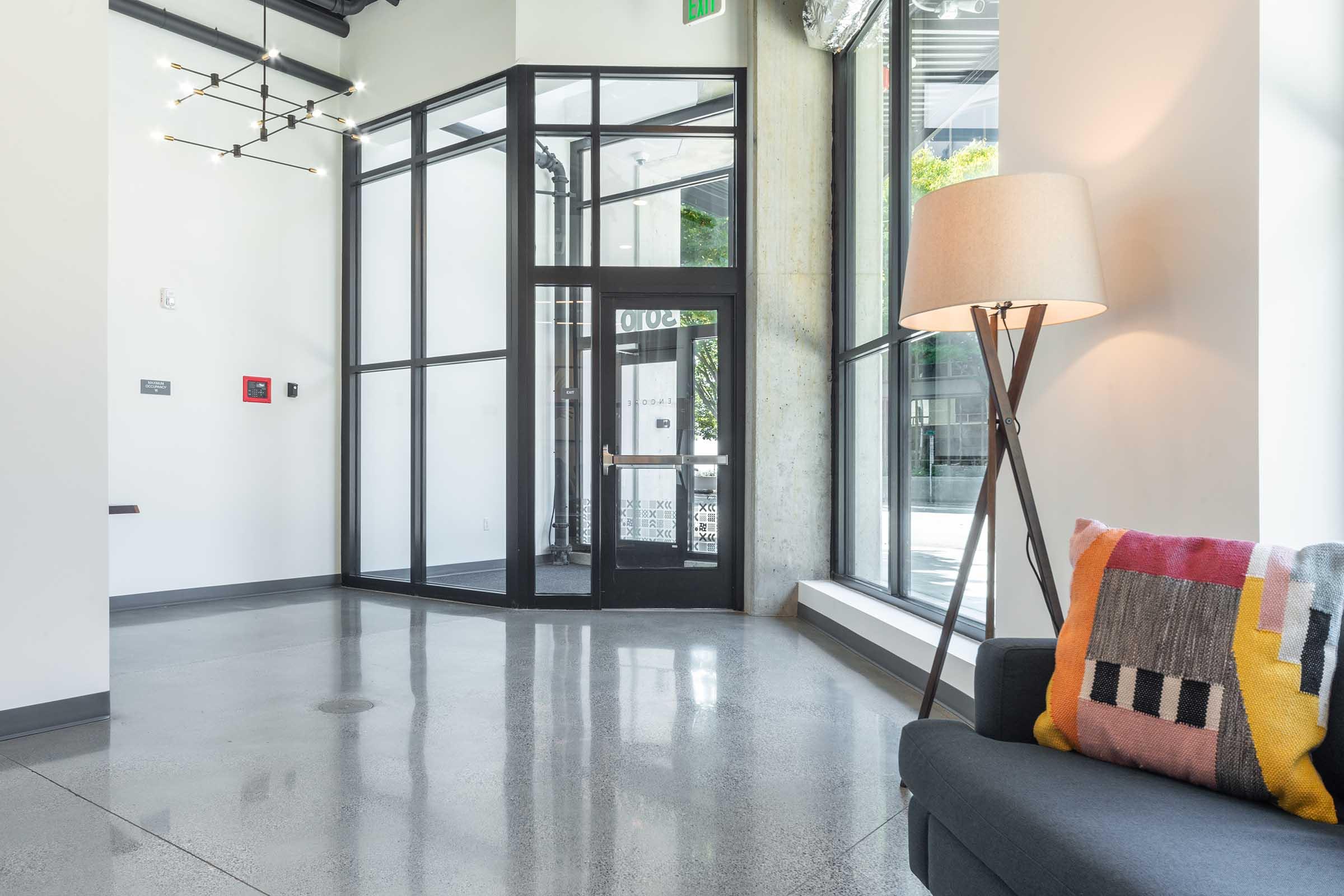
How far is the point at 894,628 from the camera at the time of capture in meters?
4.05

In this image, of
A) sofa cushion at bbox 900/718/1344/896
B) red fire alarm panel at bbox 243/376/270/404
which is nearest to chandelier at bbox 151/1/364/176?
red fire alarm panel at bbox 243/376/270/404

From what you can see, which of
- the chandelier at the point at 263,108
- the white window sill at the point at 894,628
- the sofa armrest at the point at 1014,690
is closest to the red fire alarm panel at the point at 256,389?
the chandelier at the point at 263,108

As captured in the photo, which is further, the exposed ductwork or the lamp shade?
the exposed ductwork

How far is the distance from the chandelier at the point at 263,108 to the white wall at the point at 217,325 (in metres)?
0.08

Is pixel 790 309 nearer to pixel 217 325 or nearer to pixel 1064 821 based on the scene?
pixel 217 325

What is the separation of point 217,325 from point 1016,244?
6.02m

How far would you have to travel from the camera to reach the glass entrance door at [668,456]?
5.93 meters

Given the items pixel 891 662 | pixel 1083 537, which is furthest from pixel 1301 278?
pixel 891 662

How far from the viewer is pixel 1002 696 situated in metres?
1.80

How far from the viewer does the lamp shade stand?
7.28 feet

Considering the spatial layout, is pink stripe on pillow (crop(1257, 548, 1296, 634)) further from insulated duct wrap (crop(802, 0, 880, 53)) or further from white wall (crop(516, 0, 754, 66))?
white wall (crop(516, 0, 754, 66))

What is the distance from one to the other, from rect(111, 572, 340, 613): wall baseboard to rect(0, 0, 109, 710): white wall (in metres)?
2.80

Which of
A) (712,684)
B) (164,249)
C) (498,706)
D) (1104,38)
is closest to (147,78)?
(164,249)

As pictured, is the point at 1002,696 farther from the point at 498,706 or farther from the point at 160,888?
the point at 498,706
